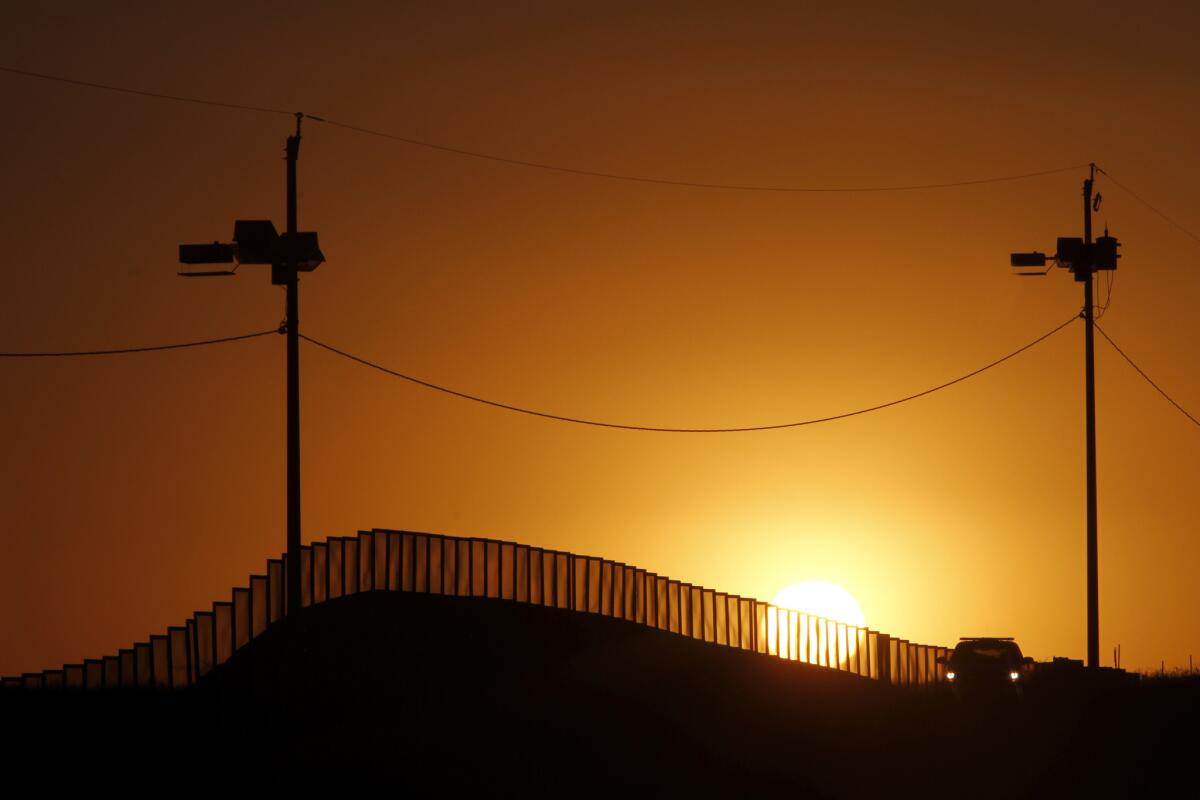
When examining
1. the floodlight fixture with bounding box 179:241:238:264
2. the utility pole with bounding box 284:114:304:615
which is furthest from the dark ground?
the floodlight fixture with bounding box 179:241:238:264

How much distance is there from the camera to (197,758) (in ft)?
83.9

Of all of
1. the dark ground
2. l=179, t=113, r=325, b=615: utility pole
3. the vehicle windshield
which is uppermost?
l=179, t=113, r=325, b=615: utility pole

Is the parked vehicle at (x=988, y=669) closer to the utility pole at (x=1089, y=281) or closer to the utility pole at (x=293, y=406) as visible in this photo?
the utility pole at (x=1089, y=281)

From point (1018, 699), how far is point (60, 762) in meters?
22.7

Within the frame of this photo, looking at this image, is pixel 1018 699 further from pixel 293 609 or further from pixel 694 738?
pixel 293 609

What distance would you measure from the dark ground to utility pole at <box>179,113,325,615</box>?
1.41 m

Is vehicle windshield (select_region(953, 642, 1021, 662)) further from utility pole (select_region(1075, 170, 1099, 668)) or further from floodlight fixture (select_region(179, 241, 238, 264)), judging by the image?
floodlight fixture (select_region(179, 241, 238, 264))

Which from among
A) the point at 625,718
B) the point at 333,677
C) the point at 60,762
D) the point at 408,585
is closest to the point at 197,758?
the point at 60,762

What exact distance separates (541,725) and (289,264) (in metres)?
8.46

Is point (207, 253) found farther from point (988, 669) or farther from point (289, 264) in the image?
point (988, 669)

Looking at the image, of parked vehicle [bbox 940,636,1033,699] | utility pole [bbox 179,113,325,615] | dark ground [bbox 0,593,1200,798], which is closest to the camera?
dark ground [bbox 0,593,1200,798]

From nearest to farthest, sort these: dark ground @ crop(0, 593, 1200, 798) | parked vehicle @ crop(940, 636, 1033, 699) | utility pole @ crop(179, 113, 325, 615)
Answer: dark ground @ crop(0, 593, 1200, 798) → utility pole @ crop(179, 113, 325, 615) → parked vehicle @ crop(940, 636, 1033, 699)

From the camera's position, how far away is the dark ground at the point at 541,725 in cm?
2638

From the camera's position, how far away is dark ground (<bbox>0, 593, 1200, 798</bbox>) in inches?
1038
